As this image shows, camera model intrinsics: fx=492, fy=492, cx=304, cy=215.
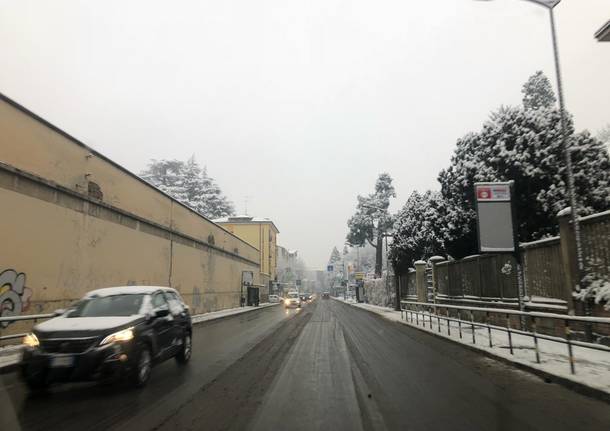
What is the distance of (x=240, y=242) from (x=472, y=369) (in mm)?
46018

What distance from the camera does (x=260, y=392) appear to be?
25.7 feet

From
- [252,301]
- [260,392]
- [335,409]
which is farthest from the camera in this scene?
[252,301]

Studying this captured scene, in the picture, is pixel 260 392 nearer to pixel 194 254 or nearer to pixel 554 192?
pixel 554 192

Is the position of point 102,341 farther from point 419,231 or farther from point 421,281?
point 419,231

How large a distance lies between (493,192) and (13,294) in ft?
50.2

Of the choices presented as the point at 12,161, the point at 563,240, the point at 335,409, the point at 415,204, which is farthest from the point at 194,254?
the point at 335,409

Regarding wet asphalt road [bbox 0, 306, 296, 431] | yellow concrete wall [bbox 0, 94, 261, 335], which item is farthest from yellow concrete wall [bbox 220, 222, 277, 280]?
wet asphalt road [bbox 0, 306, 296, 431]

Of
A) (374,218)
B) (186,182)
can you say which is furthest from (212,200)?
(374,218)

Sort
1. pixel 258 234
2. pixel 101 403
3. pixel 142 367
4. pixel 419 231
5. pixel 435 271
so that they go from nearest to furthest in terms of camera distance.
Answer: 1. pixel 101 403
2. pixel 142 367
3. pixel 435 271
4. pixel 419 231
5. pixel 258 234

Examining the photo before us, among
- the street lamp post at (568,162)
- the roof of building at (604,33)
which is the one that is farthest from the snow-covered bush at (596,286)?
the roof of building at (604,33)

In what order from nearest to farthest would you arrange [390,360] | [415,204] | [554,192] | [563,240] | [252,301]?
1. [390,360]
2. [563,240]
3. [554,192]
4. [415,204]
5. [252,301]

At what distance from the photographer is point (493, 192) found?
1642 centimetres

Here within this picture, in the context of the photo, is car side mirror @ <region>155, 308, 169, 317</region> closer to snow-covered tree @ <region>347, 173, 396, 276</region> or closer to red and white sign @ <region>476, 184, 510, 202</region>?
red and white sign @ <region>476, 184, 510, 202</region>

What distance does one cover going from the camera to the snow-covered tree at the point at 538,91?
48.5m
